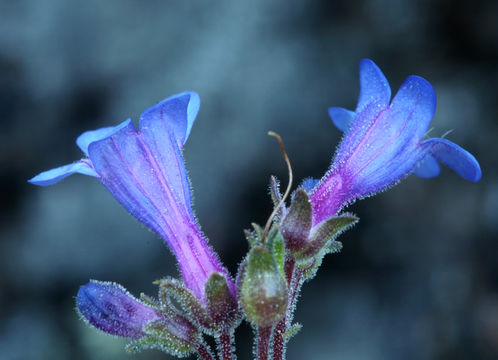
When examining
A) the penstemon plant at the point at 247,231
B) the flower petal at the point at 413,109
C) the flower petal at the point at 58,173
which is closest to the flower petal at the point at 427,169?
the penstemon plant at the point at 247,231

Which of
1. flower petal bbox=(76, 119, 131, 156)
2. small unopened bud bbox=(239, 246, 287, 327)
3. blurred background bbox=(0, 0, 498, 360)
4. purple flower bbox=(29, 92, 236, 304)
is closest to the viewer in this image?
small unopened bud bbox=(239, 246, 287, 327)

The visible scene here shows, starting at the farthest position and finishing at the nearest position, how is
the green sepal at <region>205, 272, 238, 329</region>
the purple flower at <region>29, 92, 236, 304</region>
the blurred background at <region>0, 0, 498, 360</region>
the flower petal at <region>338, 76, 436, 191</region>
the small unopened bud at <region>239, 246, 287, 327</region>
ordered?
1. the blurred background at <region>0, 0, 498, 360</region>
2. the flower petal at <region>338, 76, 436, 191</region>
3. the purple flower at <region>29, 92, 236, 304</region>
4. the green sepal at <region>205, 272, 238, 329</region>
5. the small unopened bud at <region>239, 246, 287, 327</region>

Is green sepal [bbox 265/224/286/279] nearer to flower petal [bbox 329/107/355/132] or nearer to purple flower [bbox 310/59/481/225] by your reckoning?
purple flower [bbox 310/59/481/225]

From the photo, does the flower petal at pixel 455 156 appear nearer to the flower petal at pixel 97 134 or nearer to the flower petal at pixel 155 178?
the flower petal at pixel 155 178

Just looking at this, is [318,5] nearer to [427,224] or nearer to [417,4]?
[417,4]

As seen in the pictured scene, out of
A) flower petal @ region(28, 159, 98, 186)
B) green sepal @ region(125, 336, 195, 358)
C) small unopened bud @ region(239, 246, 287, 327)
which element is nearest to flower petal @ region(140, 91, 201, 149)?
flower petal @ region(28, 159, 98, 186)

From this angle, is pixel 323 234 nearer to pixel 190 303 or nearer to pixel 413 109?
pixel 190 303
